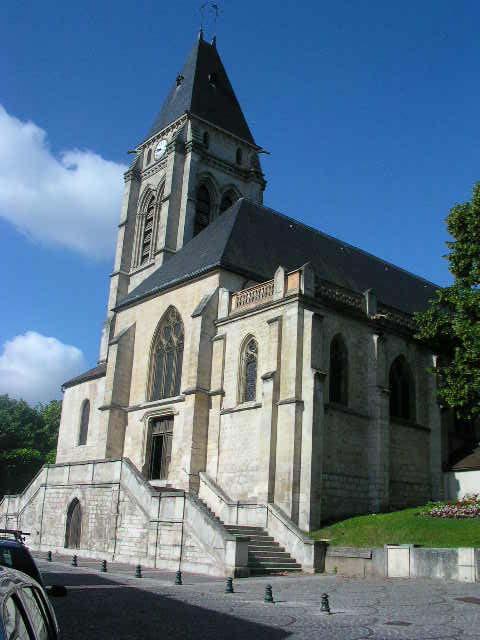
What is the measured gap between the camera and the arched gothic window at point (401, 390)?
28453mm

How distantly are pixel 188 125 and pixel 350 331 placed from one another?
32.4m

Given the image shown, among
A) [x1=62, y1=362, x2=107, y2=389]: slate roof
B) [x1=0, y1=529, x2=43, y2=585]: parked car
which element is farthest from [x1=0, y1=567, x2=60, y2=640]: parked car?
[x1=62, y1=362, x2=107, y2=389]: slate roof

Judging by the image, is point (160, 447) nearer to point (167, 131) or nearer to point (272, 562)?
point (272, 562)

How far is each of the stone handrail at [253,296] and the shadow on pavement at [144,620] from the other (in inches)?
567

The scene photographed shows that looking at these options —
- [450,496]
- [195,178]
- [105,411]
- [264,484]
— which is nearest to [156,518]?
[264,484]

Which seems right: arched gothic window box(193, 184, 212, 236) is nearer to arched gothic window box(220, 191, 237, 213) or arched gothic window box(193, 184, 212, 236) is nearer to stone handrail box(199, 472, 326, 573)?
arched gothic window box(220, 191, 237, 213)

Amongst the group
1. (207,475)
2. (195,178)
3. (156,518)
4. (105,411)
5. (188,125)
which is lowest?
(156,518)

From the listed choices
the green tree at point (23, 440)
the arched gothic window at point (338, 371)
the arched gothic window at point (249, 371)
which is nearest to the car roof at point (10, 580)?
the arched gothic window at point (249, 371)

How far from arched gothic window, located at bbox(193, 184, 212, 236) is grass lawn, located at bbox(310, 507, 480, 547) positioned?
32370mm

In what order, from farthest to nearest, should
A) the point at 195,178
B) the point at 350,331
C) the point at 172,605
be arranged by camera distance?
1. the point at 195,178
2. the point at 350,331
3. the point at 172,605

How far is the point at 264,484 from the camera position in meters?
23.0

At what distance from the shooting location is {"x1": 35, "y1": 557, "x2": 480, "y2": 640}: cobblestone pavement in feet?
31.1

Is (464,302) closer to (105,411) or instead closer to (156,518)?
(156,518)

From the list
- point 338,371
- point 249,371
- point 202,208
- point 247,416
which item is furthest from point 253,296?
point 202,208
